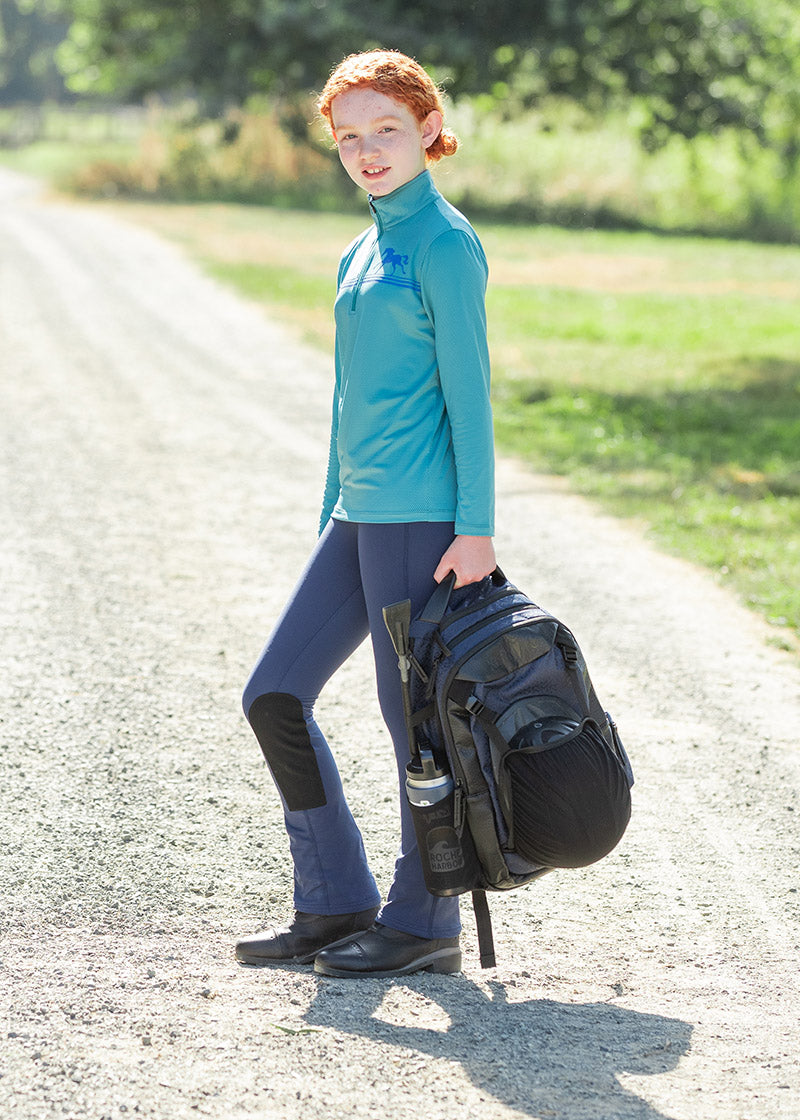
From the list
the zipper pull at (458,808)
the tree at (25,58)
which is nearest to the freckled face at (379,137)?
the zipper pull at (458,808)

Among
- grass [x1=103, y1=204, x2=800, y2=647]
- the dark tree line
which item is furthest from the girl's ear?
the dark tree line

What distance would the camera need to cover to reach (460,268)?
285cm

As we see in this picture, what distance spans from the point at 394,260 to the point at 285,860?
181 cm

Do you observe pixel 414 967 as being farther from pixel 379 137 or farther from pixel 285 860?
pixel 379 137

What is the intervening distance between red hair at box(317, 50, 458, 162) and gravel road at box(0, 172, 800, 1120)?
198 cm

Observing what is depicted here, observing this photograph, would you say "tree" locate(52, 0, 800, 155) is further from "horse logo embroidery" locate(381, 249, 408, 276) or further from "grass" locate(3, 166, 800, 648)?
"horse logo embroidery" locate(381, 249, 408, 276)

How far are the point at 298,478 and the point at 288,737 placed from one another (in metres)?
5.60

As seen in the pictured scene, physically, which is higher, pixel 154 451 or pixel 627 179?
pixel 627 179

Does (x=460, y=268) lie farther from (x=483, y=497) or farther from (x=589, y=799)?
(x=589, y=799)

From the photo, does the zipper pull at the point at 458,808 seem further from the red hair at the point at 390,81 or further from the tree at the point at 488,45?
the tree at the point at 488,45

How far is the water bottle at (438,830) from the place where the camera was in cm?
299

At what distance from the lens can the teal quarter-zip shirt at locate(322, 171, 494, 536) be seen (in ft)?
9.43

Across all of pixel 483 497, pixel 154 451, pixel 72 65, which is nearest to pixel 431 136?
pixel 483 497

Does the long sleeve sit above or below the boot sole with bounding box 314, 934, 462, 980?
above
